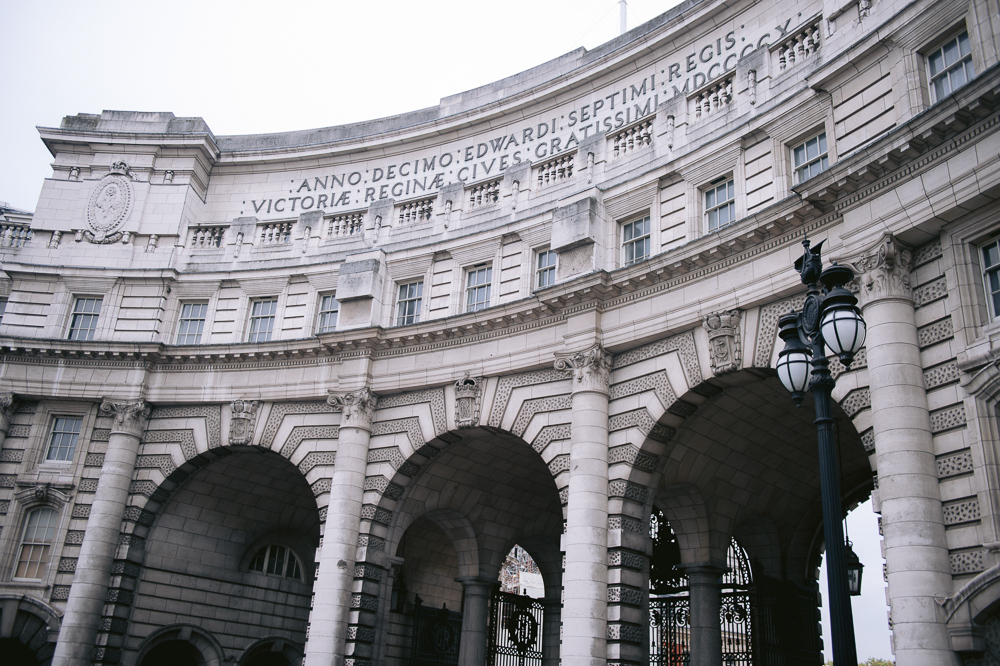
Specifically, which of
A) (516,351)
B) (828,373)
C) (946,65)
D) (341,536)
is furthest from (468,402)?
(828,373)

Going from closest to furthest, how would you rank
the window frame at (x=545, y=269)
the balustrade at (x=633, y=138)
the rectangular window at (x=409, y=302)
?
1. the balustrade at (x=633, y=138)
2. the window frame at (x=545, y=269)
3. the rectangular window at (x=409, y=302)

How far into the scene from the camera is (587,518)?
65.4ft

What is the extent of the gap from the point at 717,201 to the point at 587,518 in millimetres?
8459

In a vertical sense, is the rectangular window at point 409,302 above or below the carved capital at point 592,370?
above

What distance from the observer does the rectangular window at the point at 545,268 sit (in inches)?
954

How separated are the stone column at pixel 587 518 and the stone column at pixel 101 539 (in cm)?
1527

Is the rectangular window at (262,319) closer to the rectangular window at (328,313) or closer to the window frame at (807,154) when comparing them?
the rectangular window at (328,313)

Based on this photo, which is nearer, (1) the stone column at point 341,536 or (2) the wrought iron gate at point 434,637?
(1) the stone column at point 341,536

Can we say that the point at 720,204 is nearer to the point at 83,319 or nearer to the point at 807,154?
the point at 807,154

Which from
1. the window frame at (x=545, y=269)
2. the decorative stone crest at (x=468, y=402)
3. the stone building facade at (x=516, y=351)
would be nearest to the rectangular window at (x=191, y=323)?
the stone building facade at (x=516, y=351)

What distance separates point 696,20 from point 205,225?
18503 mm

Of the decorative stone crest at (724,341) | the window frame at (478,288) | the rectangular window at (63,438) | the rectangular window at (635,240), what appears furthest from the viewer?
the rectangular window at (63,438)

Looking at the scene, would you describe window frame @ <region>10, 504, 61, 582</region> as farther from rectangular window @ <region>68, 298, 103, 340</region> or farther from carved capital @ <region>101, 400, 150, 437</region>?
rectangular window @ <region>68, 298, 103, 340</region>

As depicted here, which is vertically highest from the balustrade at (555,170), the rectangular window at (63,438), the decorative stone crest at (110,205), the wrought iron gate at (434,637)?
the decorative stone crest at (110,205)
